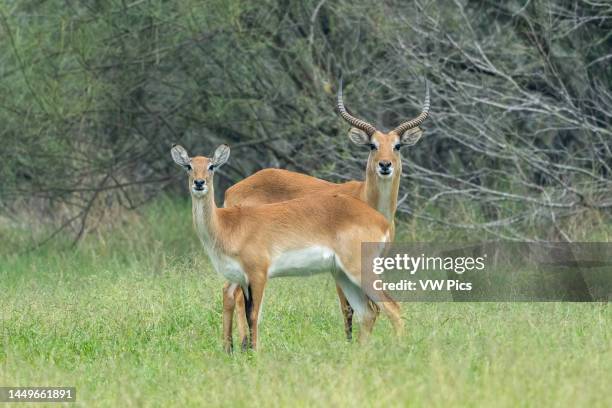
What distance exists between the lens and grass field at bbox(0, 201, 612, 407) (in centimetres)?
544

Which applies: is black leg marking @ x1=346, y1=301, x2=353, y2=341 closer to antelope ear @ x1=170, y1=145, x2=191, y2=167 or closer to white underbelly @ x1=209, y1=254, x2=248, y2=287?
white underbelly @ x1=209, y1=254, x2=248, y2=287

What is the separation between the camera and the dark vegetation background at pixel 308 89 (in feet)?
38.5

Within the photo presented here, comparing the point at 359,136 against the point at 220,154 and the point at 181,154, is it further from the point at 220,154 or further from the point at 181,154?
the point at 181,154

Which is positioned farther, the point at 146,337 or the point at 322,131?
the point at 322,131

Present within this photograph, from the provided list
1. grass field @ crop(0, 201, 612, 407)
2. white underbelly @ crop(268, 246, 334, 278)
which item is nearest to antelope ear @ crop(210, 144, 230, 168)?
white underbelly @ crop(268, 246, 334, 278)

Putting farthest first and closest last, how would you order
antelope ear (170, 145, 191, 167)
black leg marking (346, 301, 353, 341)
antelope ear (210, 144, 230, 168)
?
antelope ear (210, 144, 230, 168), antelope ear (170, 145, 191, 167), black leg marking (346, 301, 353, 341)

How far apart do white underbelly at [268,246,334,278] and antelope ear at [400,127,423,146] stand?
6.58 ft

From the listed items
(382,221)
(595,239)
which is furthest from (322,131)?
(382,221)

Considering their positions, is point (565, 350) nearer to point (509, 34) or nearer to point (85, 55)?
point (509, 34)

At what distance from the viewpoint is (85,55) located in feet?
41.1

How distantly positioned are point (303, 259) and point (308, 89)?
224 inches

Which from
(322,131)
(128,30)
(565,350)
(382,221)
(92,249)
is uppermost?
(128,30)

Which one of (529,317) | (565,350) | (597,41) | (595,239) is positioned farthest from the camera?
(597,41)

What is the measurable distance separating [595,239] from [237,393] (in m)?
5.84
